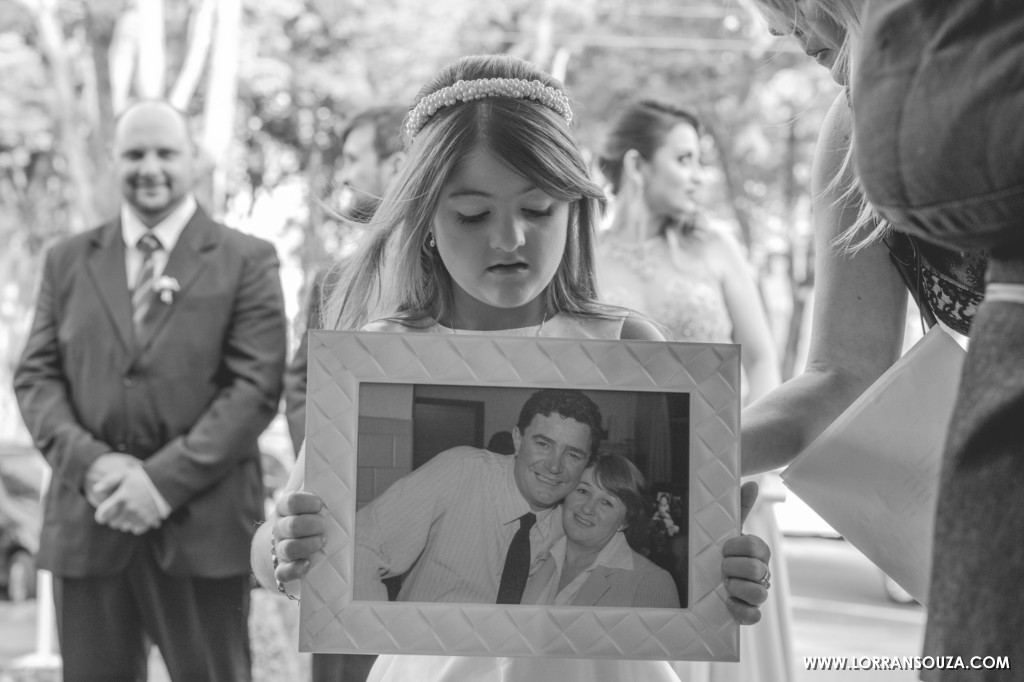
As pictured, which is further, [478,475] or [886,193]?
[478,475]

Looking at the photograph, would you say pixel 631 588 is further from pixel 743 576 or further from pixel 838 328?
pixel 838 328

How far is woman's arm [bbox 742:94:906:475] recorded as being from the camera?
1941mm

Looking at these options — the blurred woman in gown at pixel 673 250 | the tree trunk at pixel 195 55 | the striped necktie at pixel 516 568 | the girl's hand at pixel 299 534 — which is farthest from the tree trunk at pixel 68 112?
the striped necktie at pixel 516 568

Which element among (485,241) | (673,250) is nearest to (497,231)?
(485,241)

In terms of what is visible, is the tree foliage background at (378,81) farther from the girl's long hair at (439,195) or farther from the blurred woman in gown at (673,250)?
the girl's long hair at (439,195)

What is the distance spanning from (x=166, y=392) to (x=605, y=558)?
2896 millimetres

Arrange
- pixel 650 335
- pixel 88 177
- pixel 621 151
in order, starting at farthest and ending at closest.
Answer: pixel 88 177, pixel 621 151, pixel 650 335

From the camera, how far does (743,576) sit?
1.65 m

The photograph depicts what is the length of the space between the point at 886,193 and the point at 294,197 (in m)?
5.99

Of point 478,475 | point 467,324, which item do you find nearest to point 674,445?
point 478,475

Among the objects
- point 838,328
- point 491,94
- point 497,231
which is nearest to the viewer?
point 838,328

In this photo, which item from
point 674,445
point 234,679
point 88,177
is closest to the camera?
point 674,445

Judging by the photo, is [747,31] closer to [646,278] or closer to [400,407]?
[646,278]

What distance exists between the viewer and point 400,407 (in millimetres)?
1704
